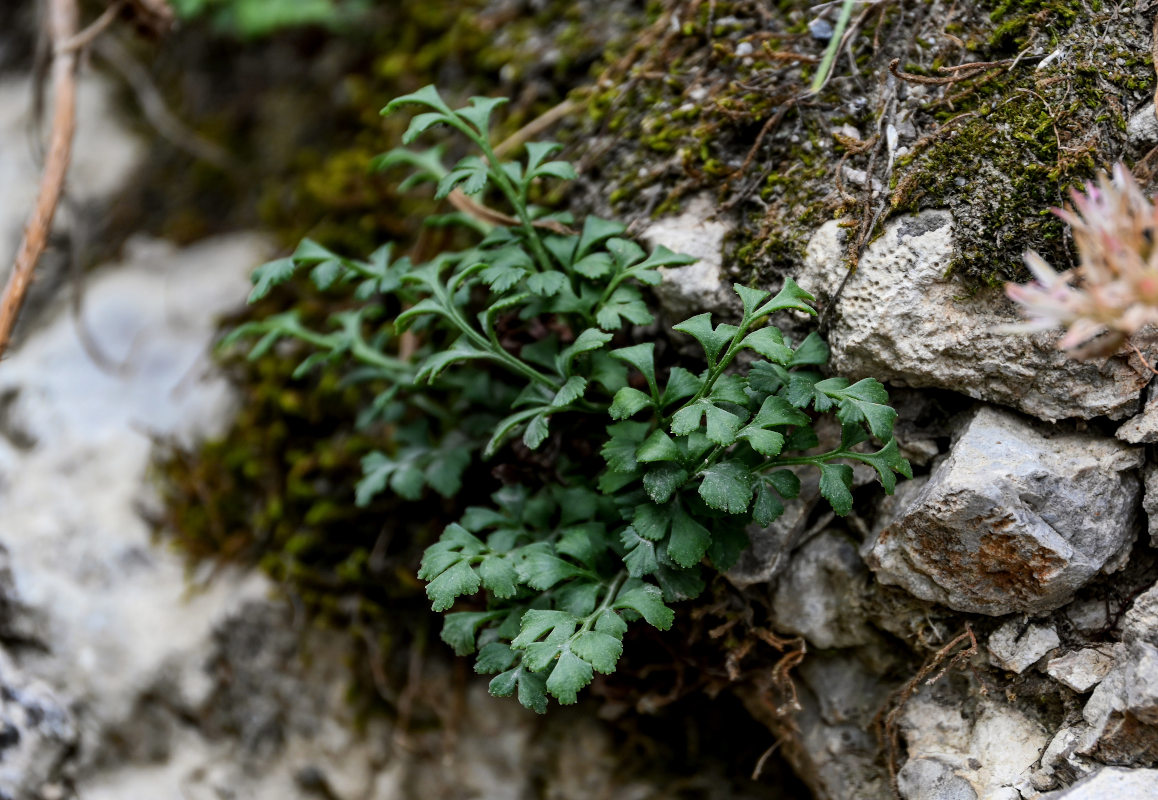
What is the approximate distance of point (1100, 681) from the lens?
1.74m

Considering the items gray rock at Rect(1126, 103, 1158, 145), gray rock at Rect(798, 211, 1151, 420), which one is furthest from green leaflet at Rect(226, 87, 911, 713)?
gray rock at Rect(1126, 103, 1158, 145)

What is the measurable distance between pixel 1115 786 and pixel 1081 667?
0.82 feet

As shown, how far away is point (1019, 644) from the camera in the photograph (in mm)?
1860

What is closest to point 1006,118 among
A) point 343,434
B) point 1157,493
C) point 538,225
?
point 1157,493

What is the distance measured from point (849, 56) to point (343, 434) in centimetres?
190

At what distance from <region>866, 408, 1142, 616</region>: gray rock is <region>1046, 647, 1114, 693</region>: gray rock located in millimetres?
109

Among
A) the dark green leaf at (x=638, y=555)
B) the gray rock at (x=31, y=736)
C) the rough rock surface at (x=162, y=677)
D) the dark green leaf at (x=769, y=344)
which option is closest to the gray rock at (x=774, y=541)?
the dark green leaf at (x=638, y=555)

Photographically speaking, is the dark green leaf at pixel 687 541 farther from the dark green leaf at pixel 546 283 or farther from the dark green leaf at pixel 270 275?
the dark green leaf at pixel 270 275

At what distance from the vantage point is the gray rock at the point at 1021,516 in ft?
5.78

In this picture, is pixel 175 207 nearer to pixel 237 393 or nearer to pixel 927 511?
pixel 237 393

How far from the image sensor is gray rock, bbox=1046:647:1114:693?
1749mm

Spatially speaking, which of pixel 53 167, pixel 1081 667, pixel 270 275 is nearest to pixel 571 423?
pixel 270 275

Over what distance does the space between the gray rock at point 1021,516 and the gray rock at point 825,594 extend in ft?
0.75

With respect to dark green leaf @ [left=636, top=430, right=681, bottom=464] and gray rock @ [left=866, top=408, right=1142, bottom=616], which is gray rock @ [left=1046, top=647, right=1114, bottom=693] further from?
dark green leaf @ [left=636, top=430, right=681, bottom=464]
